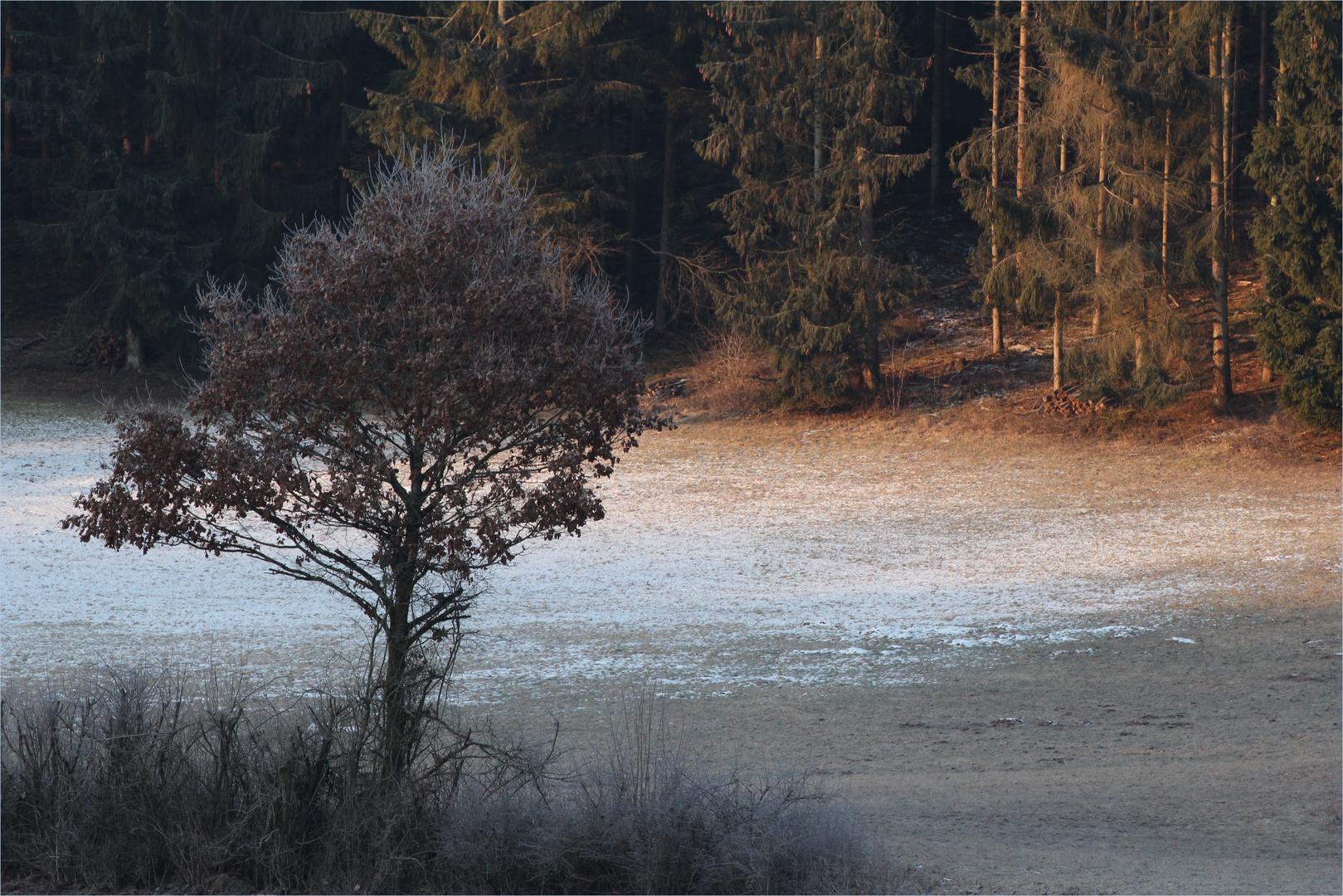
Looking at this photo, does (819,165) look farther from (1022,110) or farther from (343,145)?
(343,145)

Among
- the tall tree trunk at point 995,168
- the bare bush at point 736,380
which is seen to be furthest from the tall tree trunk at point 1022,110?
the bare bush at point 736,380

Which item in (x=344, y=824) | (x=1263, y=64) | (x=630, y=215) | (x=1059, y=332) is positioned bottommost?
(x=344, y=824)

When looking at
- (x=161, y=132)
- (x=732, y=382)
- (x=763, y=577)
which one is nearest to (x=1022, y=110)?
(x=732, y=382)

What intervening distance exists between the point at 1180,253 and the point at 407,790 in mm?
22851

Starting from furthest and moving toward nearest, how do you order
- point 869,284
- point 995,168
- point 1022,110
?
point 869,284 → point 1022,110 → point 995,168

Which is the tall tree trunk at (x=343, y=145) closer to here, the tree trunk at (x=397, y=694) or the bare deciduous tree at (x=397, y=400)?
the bare deciduous tree at (x=397, y=400)

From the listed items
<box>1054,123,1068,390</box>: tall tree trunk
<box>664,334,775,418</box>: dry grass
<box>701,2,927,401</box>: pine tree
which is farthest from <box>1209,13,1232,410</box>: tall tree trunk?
<box>664,334,775,418</box>: dry grass

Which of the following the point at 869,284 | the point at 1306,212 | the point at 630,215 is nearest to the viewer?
the point at 1306,212

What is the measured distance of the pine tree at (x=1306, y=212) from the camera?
2162 cm

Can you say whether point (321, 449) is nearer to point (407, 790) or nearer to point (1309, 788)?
point (407, 790)

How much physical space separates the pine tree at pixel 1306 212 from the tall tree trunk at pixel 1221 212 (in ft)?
4.50

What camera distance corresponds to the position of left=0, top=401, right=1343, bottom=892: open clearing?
25.5ft

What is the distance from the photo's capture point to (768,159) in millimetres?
28516

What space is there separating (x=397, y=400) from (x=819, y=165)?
23.5 metres
